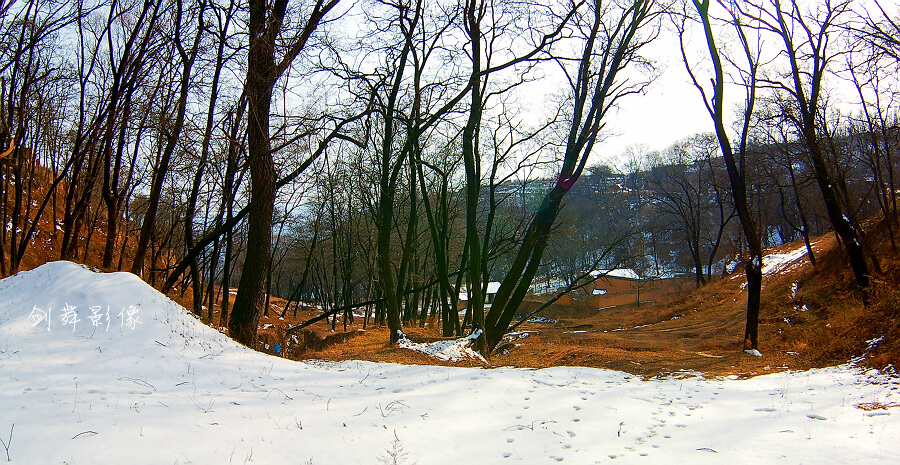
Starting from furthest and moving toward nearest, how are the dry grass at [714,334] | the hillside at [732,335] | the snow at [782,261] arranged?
the snow at [782,261] → the dry grass at [714,334] → the hillside at [732,335]

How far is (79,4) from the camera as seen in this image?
40.6ft

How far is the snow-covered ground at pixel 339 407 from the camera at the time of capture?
3258mm

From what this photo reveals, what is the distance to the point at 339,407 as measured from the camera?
14.4 feet

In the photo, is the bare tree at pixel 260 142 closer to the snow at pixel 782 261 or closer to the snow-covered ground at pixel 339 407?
the snow-covered ground at pixel 339 407

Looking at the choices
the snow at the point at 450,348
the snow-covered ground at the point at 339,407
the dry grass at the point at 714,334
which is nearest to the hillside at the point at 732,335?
the dry grass at the point at 714,334

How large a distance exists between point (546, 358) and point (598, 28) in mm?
6935

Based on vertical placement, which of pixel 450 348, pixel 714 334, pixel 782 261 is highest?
pixel 782 261

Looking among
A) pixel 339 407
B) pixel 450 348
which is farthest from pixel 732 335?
pixel 339 407

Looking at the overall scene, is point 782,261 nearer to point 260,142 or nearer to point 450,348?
point 450,348

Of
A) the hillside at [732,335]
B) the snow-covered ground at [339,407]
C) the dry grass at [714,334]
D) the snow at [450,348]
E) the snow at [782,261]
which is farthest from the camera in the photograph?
the snow at [782,261]

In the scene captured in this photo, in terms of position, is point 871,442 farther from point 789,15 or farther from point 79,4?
point 79,4

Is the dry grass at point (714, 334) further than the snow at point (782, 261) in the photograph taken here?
No

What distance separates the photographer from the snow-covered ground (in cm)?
326

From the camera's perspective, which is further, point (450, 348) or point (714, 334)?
point (714, 334)
